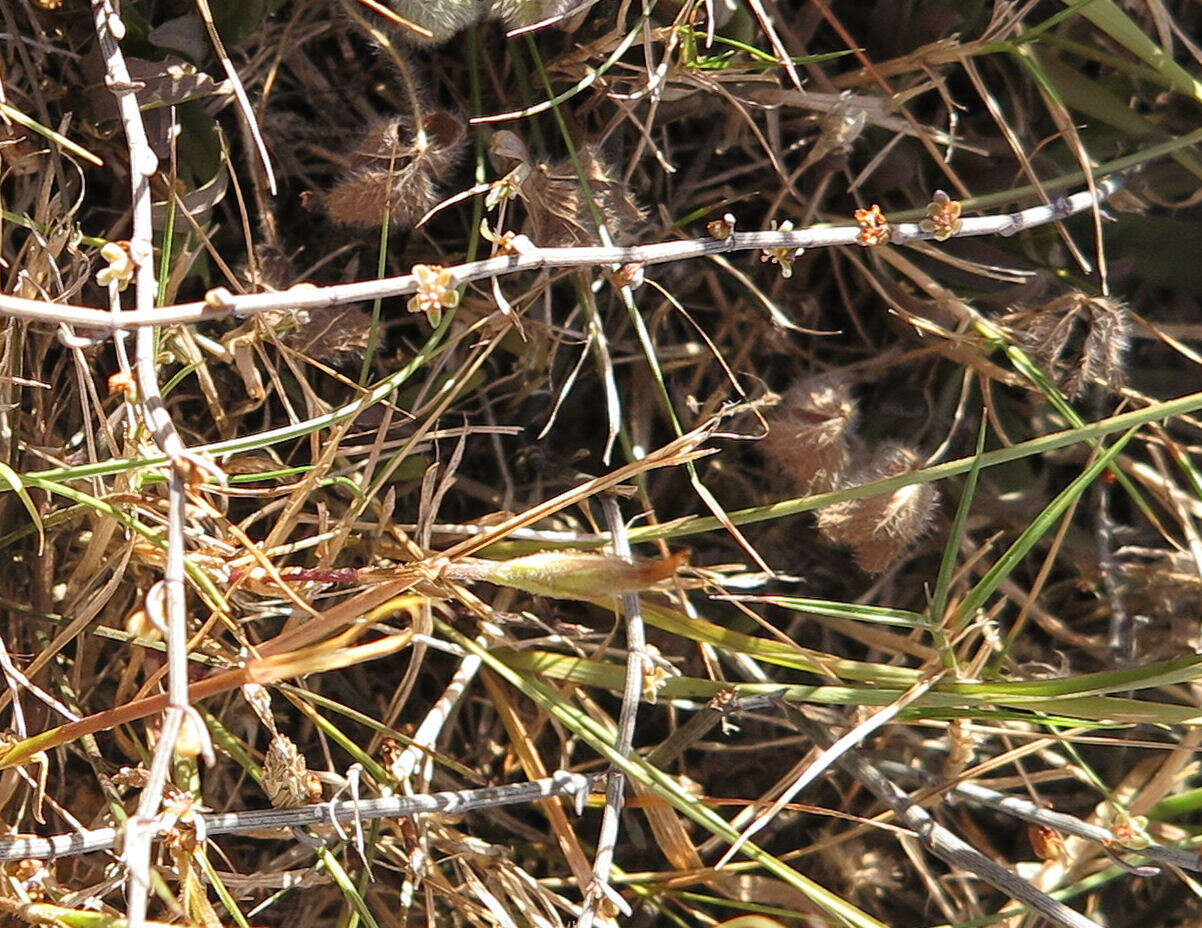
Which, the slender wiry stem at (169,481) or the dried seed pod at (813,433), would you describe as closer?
the slender wiry stem at (169,481)

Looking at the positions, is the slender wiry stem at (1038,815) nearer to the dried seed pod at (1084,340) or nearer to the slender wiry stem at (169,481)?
the dried seed pod at (1084,340)

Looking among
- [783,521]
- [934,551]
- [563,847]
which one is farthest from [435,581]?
[934,551]

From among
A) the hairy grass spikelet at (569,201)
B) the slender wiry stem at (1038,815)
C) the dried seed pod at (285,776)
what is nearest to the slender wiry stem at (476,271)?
the hairy grass spikelet at (569,201)

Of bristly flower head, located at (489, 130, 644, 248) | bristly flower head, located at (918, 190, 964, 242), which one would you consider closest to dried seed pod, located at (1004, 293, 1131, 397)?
bristly flower head, located at (918, 190, 964, 242)

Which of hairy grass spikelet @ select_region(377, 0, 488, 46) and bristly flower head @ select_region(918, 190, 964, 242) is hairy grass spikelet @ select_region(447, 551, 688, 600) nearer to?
bristly flower head @ select_region(918, 190, 964, 242)

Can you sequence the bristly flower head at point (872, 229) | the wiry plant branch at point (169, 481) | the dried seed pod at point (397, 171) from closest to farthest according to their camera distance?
the wiry plant branch at point (169, 481) → the bristly flower head at point (872, 229) → the dried seed pod at point (397, 171)

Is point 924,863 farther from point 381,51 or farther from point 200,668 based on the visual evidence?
point 381,51
